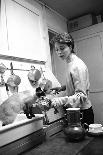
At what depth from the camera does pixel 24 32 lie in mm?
2305

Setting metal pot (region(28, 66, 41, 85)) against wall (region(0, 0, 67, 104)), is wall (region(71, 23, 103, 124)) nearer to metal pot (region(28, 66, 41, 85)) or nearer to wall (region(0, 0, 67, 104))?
wall (region(0, 0, 67, 104))

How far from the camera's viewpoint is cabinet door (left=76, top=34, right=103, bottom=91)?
3168 mm

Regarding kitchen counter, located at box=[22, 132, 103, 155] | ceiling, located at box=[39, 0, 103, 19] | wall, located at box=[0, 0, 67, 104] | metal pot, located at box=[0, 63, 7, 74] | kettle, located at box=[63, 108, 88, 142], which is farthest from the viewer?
ceiling, located at box=[39, 0, 103, 19]

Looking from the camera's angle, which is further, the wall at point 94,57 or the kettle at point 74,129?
the wall at point 94,57

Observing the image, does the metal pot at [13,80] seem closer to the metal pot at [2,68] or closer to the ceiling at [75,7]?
the metal pot at [2,68]

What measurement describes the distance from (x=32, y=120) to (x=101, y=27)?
2385 mm

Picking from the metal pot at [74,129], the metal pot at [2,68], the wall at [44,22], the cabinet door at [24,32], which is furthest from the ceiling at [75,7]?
the metal pot at [74,129]

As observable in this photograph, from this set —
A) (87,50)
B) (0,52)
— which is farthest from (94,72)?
(0,52)

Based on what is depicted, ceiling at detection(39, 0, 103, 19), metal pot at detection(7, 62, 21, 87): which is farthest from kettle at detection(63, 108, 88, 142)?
ceiling at detection(39, 0, 103, 19)

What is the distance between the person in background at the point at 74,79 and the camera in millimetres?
1639

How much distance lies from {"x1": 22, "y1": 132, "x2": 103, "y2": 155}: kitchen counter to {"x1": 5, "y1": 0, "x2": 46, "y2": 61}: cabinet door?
3.54ft

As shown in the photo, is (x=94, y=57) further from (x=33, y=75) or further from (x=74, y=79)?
(x=74, y=79)

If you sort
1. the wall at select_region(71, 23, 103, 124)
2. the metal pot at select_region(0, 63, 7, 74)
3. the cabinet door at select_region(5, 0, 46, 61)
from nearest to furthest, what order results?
the metal pot at select_region(0, 63, 7, 74) < the cabinet door at select_region(5, 0, 46, 61) < the wall at select_region(71, 23, 103, 124)

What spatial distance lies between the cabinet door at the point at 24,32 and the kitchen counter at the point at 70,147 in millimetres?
1080
